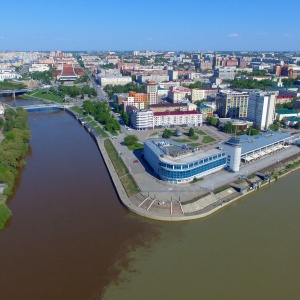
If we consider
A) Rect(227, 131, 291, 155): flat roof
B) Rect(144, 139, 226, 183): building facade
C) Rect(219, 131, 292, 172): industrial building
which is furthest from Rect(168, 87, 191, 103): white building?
Rect(144, 139, 226, 183): building facade

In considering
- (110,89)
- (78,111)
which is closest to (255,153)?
(78,111)

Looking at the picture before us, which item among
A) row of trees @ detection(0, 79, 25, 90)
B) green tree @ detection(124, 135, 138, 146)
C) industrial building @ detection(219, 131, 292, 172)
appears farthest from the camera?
row of trees @ detection(0, 79, 25, 90)

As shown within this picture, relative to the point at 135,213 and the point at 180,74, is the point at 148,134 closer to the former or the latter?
the point at 135,213

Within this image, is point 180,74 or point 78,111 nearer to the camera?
point 78,111

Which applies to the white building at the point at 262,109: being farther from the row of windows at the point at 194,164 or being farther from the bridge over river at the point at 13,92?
the bridge over river at the point at 13,92

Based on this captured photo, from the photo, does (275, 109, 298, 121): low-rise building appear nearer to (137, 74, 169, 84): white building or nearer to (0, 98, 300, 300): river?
(0, 98, 300, 300): river
